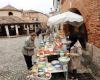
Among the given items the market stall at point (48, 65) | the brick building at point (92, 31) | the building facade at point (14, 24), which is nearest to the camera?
the market stall at point (48, 65)

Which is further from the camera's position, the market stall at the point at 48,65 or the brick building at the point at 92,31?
the brick building at the point at 92,31

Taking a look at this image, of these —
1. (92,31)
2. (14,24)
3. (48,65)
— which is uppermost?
(92,31)

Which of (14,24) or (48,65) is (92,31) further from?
(14,24)

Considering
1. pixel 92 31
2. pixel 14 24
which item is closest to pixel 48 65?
pixel 92 31

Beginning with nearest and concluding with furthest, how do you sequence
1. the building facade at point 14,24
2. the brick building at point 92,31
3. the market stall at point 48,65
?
the market stall at point 48,65 → the brick building at point 92,31 → the building facade at point 14,24

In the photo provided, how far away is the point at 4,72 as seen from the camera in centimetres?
980

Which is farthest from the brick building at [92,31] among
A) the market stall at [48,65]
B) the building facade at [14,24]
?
the building facade at [14,24]

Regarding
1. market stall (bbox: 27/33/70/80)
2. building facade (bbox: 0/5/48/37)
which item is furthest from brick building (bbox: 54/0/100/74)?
building facade (bbox: 0/5/48/37)

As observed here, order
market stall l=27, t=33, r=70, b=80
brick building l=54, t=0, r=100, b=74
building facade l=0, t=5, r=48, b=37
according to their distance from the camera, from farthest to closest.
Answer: building facade l=0, t=5, r=48, b=37 < brick building l=54, t=0, r=100, b=74 < market stall l=27, t=33, r=70, b=80

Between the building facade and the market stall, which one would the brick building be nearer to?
the market stall

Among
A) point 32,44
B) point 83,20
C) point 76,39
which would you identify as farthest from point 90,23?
point 32,44

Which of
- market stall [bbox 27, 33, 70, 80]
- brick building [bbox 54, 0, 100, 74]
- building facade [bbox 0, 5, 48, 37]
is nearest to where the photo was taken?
market stall [bbox 27, 33, 70, 80]

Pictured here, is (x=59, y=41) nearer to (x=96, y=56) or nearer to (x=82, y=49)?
(x=82, y=49)

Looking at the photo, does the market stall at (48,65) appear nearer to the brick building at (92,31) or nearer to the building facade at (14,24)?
the brick building at (92,31)
